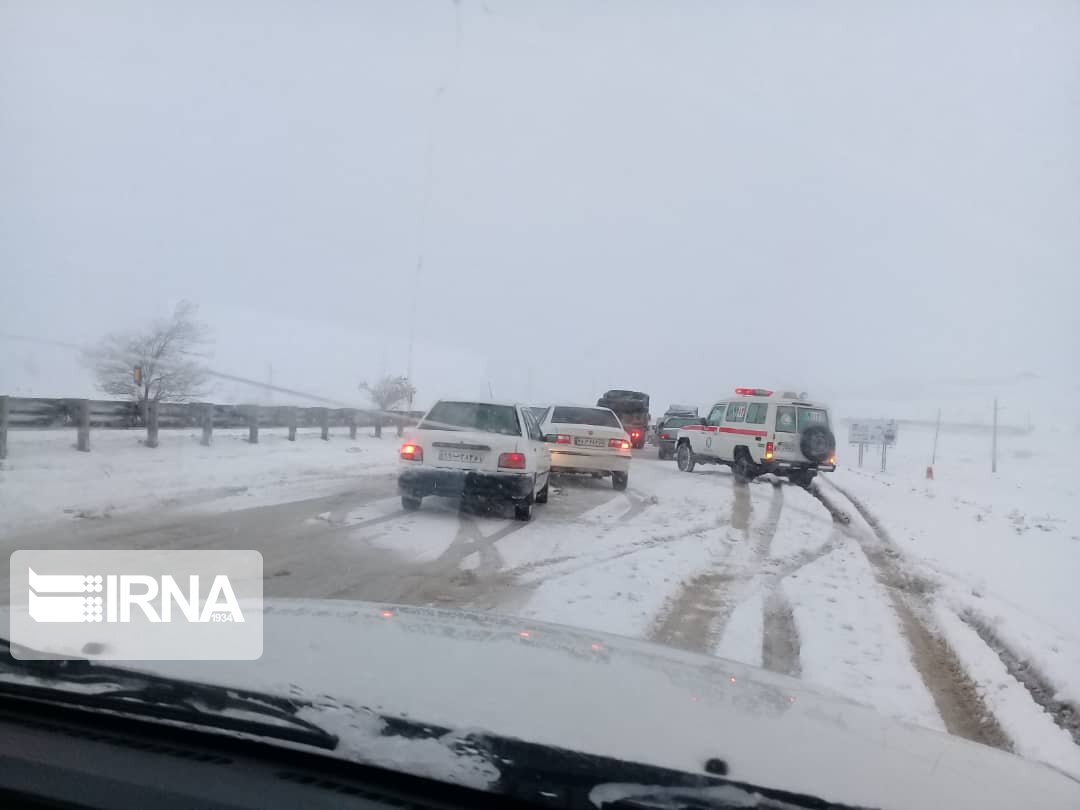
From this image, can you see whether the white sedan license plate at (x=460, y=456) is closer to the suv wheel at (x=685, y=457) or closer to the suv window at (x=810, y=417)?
the suv window at (x=810, y=417)

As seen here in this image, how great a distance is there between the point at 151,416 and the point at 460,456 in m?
9.26

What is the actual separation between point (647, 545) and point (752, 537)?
197 centimetres

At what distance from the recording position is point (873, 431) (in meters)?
24.8

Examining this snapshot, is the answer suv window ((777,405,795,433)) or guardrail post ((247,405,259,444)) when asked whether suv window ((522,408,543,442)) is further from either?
guardrail post ((247,405,259,444))

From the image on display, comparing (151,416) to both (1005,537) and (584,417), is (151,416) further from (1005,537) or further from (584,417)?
(1005,537)

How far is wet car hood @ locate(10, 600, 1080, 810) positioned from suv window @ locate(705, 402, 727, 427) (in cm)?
1732

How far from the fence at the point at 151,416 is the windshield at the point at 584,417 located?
119 inches

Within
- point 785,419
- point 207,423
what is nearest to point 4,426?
point 207,423

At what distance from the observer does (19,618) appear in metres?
3.32

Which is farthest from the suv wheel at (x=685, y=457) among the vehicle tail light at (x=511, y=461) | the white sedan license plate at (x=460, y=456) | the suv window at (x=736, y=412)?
the white sedan license plate at (x=460, y=456)

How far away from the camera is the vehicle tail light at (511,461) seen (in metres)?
11.1

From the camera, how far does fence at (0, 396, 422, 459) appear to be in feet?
48.4

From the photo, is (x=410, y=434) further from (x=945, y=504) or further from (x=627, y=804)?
(x=945, y=504)

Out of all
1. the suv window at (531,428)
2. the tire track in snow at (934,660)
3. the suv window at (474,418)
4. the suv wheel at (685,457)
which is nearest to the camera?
the tire track in snow at (934,660)
